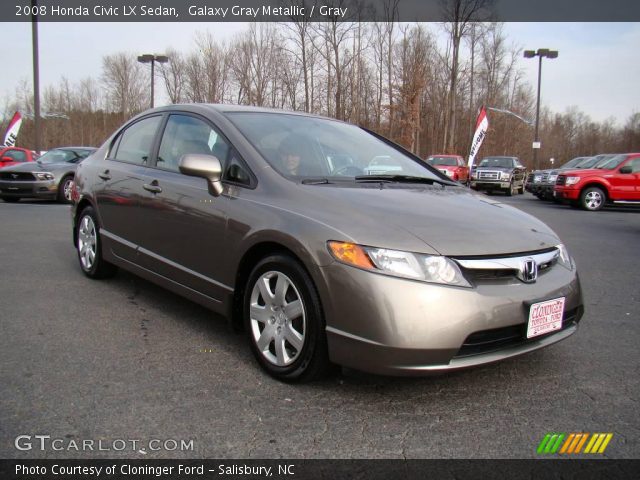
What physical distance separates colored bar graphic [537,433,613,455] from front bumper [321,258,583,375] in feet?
1.42

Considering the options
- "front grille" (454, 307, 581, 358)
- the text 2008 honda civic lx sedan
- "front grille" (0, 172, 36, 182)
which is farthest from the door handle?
"front grille" (0, 172, 36, 182)

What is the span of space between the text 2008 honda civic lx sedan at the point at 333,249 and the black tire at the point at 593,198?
1345 cm

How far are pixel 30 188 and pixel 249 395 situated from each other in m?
12.3

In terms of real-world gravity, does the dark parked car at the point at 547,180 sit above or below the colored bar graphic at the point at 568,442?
above

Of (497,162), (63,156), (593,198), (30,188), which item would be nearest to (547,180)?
(593,198)

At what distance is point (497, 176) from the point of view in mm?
22062

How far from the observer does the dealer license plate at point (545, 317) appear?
2.69 metres

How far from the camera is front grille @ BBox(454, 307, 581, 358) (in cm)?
255

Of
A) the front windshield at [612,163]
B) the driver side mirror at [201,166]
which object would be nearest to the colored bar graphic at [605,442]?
the driver side mirror at [201,166]

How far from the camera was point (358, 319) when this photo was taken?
252 centimetres

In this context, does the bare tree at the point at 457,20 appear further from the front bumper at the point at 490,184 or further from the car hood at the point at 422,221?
the car hood at the point at 422,221

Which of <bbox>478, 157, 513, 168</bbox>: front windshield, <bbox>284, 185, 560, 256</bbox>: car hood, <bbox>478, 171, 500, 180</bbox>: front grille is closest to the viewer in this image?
<bbox>284, 185, 560, 256</bbox>: car hood

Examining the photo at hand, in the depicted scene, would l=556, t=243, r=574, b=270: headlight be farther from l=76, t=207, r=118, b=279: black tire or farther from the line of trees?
the line of trees

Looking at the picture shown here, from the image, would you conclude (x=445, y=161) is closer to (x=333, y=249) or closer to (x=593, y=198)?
(x=593, y=198)
